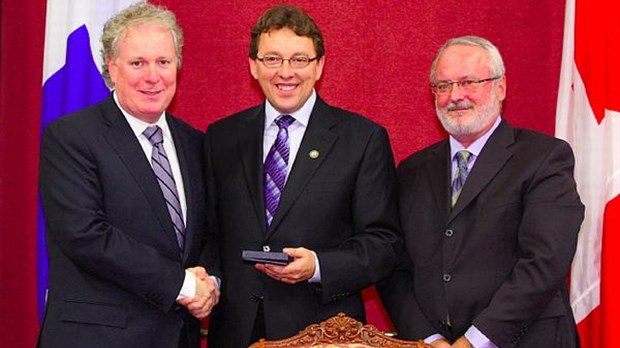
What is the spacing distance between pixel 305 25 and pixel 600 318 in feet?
5.81

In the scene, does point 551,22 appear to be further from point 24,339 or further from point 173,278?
point 24,339

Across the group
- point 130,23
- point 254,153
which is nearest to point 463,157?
point 254,153

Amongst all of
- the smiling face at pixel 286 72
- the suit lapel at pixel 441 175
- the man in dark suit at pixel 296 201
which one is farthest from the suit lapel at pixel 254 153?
the suit lapel at pixel 441 175

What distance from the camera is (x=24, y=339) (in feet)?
14.6

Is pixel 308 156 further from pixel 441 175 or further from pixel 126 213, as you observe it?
pixel 126 213

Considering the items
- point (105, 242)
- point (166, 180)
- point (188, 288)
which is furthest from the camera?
point (166, 180)

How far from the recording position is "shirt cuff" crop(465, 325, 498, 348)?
3109mm

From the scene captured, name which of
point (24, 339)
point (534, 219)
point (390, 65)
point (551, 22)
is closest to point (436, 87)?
point (534, 219)

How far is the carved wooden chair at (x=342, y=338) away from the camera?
287 centimetres

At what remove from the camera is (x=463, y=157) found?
348 cm

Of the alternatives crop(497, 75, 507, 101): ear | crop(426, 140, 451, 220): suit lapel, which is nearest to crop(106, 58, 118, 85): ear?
Result: crop(426, 140, 451, 220): suit lapel

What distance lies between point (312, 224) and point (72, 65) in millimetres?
1426

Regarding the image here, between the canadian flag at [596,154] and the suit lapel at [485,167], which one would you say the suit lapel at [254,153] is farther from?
the canadian flag at [596,154]

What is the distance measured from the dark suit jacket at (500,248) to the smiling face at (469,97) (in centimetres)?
10
